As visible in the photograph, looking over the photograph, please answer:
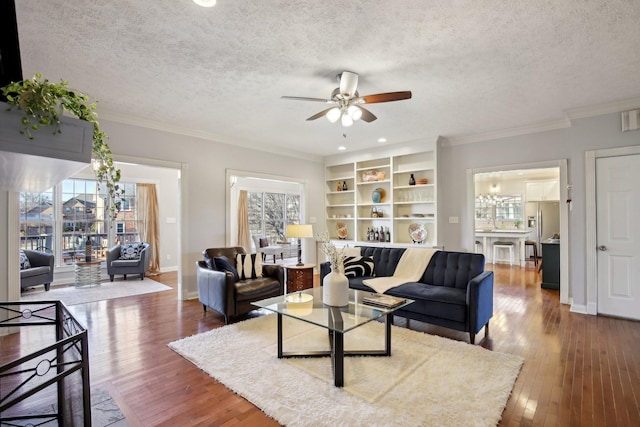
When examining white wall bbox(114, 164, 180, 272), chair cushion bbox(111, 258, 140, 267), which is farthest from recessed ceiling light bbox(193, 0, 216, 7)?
white wall bbox(114, 164, 180, 272)

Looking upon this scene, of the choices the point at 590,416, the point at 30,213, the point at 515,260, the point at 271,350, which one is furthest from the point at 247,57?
the point at 515,260

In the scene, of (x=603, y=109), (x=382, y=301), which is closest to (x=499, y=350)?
(x=382, y=301)

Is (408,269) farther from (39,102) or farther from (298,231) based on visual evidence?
(39,102)

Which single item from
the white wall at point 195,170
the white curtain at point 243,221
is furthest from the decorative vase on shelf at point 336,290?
the white curtain at point 243,221

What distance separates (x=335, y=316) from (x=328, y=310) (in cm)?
17

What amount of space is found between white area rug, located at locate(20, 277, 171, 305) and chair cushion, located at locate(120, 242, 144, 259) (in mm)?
546

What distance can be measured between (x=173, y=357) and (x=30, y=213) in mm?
5780

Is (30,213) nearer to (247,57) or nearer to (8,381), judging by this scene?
(8,381)

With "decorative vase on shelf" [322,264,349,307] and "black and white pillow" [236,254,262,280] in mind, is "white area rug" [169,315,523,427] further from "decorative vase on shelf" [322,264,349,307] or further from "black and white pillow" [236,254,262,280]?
"black and white pillow" [236,254,262,280]

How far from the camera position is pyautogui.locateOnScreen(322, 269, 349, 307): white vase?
2.95m

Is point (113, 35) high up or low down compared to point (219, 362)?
up

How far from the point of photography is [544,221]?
383 inches

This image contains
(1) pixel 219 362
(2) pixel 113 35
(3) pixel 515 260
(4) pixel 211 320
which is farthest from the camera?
(3) pixel 515 260

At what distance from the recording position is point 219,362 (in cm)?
282
